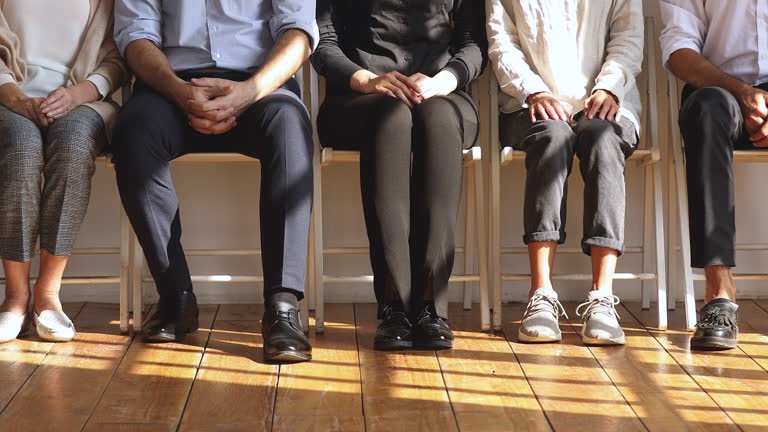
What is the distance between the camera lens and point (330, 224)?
334 cm

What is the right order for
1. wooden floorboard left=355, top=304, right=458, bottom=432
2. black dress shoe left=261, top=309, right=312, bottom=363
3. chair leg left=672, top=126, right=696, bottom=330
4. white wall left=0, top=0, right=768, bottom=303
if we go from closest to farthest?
wooden floorboard left=355, top=304, right=458, bottom=432 < black dress shoe left=261, top=309, right=312, bottom=363 < chair leg left=672, top=126, right=696, bottom=330 < white wall left=0, top=0, right=768, bottom=303

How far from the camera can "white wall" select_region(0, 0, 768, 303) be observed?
3293 mm

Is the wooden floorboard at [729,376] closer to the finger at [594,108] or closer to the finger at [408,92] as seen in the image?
the finger at [594,108]

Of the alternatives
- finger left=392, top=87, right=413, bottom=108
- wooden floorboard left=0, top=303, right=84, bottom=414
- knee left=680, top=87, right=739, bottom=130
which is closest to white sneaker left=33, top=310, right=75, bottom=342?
wooden floorboard left=0, top=303, right=84, bottom=414

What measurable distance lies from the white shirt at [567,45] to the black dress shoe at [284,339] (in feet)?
3.04

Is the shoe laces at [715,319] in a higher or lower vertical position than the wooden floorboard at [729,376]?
higher

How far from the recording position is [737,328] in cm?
277

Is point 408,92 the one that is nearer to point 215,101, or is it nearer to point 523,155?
point 523,155

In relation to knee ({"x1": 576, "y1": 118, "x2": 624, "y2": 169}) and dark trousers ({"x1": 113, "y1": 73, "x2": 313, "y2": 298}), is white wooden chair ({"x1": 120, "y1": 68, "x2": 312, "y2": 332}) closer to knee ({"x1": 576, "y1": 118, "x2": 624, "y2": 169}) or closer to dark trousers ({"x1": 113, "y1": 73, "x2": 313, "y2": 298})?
dark trousers ({"x1": 113, "y1": 73, "x2": 313, "y2": 298})

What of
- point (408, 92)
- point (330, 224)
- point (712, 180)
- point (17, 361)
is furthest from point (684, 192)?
point (17, 361)

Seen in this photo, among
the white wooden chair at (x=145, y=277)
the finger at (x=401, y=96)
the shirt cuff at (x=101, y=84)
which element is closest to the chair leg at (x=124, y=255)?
the white wooden chair at (x=145, y=277)

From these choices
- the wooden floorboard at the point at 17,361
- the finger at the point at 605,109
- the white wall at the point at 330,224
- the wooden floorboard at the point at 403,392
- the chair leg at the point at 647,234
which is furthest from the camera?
the white wall at the point at 330,224

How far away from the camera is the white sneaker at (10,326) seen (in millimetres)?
2680

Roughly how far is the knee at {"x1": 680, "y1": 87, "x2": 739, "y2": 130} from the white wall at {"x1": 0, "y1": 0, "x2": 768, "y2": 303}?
0.54m
